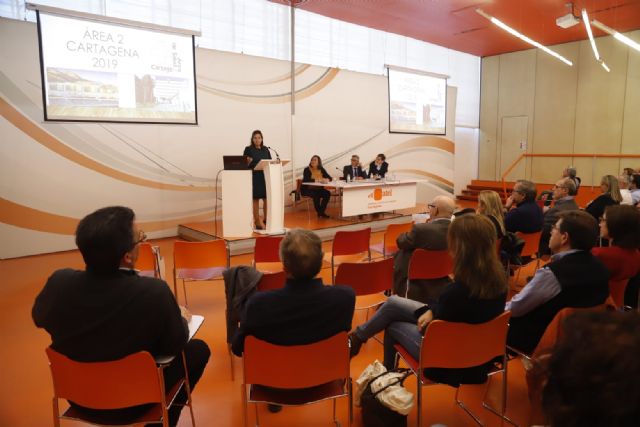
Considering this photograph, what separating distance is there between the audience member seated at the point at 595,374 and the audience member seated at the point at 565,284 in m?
1.66

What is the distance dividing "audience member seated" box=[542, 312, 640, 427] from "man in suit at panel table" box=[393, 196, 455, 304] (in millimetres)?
2550

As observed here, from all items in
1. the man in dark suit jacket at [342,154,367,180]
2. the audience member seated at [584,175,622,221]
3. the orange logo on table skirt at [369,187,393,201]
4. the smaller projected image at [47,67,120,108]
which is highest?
the smaller projected image at [47,67,120,108]

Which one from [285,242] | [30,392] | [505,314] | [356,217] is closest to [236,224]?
[356,217]

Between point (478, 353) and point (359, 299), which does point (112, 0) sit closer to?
point (359, 299)

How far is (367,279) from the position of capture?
3.11 metres

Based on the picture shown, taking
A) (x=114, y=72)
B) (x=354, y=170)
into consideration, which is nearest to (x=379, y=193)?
(x=354, y=170)

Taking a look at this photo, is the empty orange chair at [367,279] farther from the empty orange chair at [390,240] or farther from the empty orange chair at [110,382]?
the empty orange chair at [110,382]

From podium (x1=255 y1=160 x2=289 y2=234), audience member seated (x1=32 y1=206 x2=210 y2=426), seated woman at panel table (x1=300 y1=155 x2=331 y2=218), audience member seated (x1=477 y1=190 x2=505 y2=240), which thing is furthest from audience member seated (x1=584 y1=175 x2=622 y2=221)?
audience member seated (x1=32 y1=206 x2=210 y2=426)

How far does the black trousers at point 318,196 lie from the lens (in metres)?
8.23

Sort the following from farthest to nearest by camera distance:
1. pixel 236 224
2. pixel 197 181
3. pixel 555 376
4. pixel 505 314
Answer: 1. pixel 197 181
2. pixel 236 224
3. pixel 505 314
4. pixel 555 376

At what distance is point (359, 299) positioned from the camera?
124 inches

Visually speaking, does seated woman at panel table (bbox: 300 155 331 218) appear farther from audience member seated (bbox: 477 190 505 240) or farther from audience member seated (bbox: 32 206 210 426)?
audience member seated (bbox: 32 206 210 426)

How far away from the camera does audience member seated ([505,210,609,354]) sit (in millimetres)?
2232

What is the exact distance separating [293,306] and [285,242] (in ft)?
1.09
